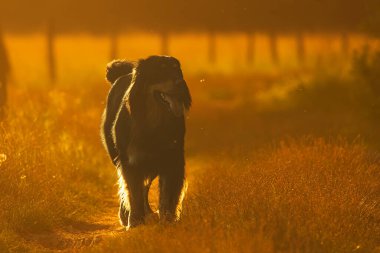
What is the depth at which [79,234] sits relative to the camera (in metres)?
9.89

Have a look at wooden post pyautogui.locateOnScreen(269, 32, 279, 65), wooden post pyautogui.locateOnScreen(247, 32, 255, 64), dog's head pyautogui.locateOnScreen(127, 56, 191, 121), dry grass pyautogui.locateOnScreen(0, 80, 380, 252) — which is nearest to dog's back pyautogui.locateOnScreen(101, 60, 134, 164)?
dry grass pyautogui.locateOnScreen(0, 80, 380, 252)

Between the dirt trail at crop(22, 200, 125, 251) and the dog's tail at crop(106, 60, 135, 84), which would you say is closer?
the dirt trail at crop(22, 200, 125, 251)

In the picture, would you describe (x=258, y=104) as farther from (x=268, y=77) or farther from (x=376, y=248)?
(x=376, y=248)

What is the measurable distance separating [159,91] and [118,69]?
2185 mm

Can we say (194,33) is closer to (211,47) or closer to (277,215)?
(211,47)

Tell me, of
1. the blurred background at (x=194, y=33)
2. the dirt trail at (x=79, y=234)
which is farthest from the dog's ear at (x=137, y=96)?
the blurred background at (x=194, y=33)

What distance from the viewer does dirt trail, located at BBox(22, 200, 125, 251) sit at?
912cm

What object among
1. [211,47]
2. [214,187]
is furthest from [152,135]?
[211,47]

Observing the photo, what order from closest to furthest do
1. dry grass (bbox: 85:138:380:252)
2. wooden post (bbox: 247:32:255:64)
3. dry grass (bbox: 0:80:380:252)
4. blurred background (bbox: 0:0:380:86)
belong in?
dry grass (bbox: 85:138:380:252) < dry grass (bbox: 0:80:380:252) < blurred background (bbox: 0:0:380:86) < wooden post (bbox: 247:32:255:64)

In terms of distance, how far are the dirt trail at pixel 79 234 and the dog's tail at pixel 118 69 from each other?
182 centimetres

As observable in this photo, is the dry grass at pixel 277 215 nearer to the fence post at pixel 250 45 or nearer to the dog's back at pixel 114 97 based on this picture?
the dog's back at pixel 114 97

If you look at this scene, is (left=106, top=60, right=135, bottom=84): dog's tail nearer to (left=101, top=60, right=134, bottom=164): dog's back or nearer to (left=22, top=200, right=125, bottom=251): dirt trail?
(left=101, top=60, right=134, bottom=164): dog's back

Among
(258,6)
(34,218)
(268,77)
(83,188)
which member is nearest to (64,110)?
(83,188)

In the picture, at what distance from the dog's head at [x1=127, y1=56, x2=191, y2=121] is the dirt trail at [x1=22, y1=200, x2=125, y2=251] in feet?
4.89
